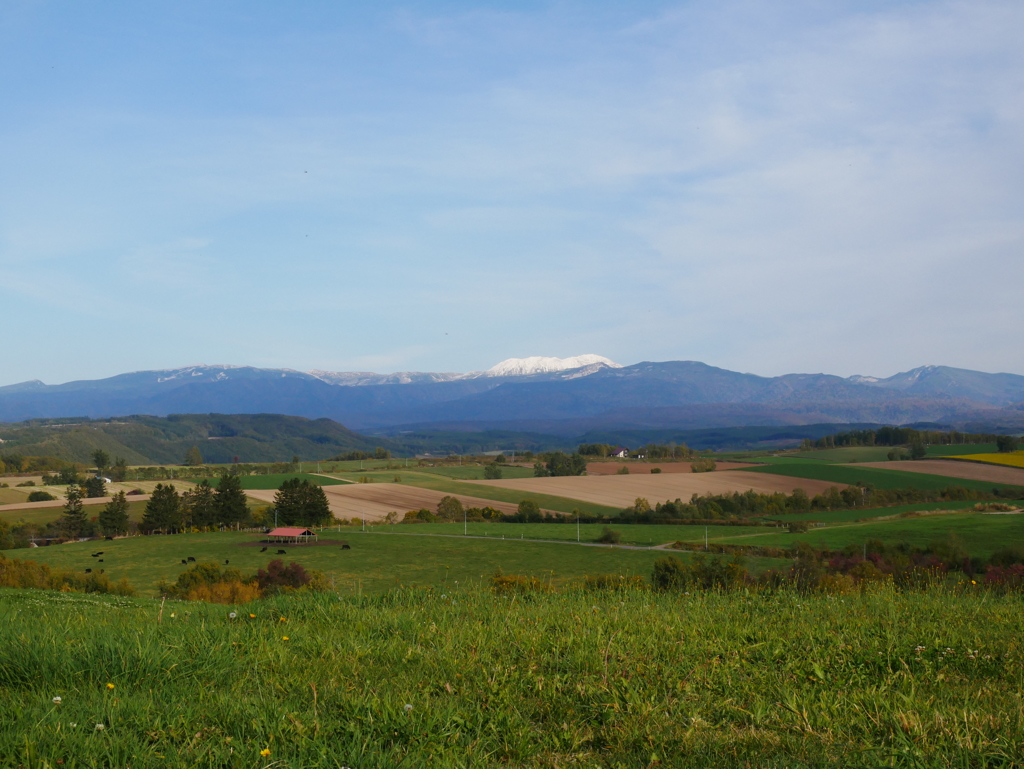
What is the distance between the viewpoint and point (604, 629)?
6.60 m

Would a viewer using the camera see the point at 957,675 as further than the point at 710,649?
No

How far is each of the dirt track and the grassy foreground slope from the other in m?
94.3

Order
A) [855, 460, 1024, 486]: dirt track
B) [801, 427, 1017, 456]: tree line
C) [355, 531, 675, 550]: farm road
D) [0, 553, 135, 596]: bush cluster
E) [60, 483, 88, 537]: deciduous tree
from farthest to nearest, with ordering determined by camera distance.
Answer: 1. [801, 427, 1017, 456]: tree line
2. [855, 460, 1024, 486]: dirt track
3. [60, 483, 88, 537]: deciduous tree
4. [355, 531, 675, 550]: farm road
5. [0, 553, 135, 596]: bush cluster

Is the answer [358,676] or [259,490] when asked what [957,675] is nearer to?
[358,676]

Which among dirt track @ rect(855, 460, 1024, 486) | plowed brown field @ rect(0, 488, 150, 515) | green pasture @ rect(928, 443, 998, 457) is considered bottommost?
plowed brown field @ rect(0, 488, 150, 515)

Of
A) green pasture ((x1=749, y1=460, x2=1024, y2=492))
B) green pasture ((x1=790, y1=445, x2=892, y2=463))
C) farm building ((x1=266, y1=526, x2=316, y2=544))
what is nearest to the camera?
farm building ((x1=266, y1=526, x2=316, y2=544))

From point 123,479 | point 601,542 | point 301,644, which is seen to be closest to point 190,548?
point 601,542

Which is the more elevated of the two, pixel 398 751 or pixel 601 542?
pixel 398 751

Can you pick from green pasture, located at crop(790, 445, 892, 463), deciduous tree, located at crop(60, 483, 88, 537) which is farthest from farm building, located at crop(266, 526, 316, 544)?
green pasture, located at crop(790, 445, 892, 463)

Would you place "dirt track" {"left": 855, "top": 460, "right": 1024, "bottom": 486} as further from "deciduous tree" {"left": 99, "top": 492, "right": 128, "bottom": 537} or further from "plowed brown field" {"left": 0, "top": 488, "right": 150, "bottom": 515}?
"plowed brown field" {"left": 0, "top": 488, "right": 150, "bottom": 515}

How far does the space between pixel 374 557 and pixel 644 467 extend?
242 feet

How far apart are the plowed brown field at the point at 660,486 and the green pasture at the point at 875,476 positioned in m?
3.74

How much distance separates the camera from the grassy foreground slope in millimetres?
3986

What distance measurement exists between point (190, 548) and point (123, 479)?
80.8 m
